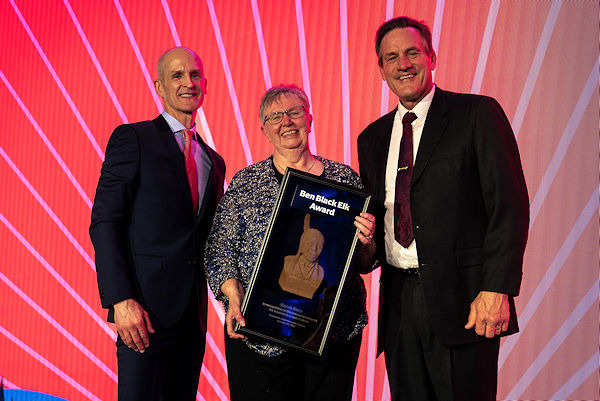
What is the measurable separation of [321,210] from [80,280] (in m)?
2.42

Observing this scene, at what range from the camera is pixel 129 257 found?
73.2 inches

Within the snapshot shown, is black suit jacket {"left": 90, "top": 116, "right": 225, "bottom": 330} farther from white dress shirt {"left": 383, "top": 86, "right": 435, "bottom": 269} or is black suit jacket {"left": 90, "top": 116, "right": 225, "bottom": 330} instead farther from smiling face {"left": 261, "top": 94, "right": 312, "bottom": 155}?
white dress shirt {"left": 383, "top": 86, "right": 435, "bottom": 269}

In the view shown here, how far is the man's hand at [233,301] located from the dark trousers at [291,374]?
107 mm

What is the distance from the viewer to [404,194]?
1.73 m

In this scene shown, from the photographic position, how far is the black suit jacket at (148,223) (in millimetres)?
1803

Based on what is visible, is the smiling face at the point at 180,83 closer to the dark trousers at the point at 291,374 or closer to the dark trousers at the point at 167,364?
the dark trousers at the point at 167,364

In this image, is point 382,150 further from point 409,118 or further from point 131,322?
point 131,322

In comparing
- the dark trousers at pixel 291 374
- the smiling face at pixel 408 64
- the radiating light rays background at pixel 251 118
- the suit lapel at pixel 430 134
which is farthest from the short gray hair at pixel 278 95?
the radiating light rays background at pixel 251 118

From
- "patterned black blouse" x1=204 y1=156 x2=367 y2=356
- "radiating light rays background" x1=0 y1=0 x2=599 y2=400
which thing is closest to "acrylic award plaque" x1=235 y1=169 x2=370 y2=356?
"patterned black blouse" x1=204 y1=156 x2=367 y2=356

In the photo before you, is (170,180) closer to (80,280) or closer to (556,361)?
(80,280)

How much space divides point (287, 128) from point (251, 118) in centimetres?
134

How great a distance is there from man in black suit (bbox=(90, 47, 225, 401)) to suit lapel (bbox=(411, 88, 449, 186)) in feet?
2.75

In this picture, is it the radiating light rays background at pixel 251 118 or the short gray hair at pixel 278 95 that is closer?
the short gray hair at pixel 278 95

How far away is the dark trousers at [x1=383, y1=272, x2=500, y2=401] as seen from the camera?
1646 mm
